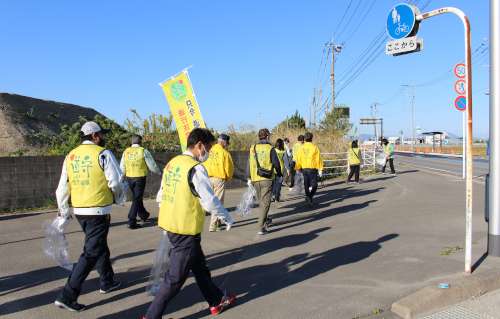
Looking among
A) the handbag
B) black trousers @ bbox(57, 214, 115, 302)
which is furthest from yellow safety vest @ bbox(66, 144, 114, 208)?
the handbag

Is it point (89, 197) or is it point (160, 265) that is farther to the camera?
point (89, 197)

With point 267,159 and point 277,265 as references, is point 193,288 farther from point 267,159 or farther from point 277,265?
point 267,159

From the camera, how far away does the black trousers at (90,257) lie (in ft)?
11.4

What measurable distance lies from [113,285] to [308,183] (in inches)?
226

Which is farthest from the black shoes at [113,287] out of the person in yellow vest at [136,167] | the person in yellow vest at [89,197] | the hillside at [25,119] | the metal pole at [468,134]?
the hillside at [25,119]

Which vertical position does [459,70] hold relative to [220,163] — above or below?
above

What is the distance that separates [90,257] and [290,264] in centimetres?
269

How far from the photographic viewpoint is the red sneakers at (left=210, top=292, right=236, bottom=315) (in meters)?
3.39

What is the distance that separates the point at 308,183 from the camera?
870 cm

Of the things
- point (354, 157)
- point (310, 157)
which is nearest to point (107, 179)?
point (310, 157)

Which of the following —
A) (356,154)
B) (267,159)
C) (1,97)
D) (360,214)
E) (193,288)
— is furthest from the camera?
(1,97)

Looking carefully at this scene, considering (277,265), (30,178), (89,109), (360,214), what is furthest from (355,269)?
(89,109)

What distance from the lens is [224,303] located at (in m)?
3.48

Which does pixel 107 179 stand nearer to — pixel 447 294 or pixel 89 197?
pixel 89 197
